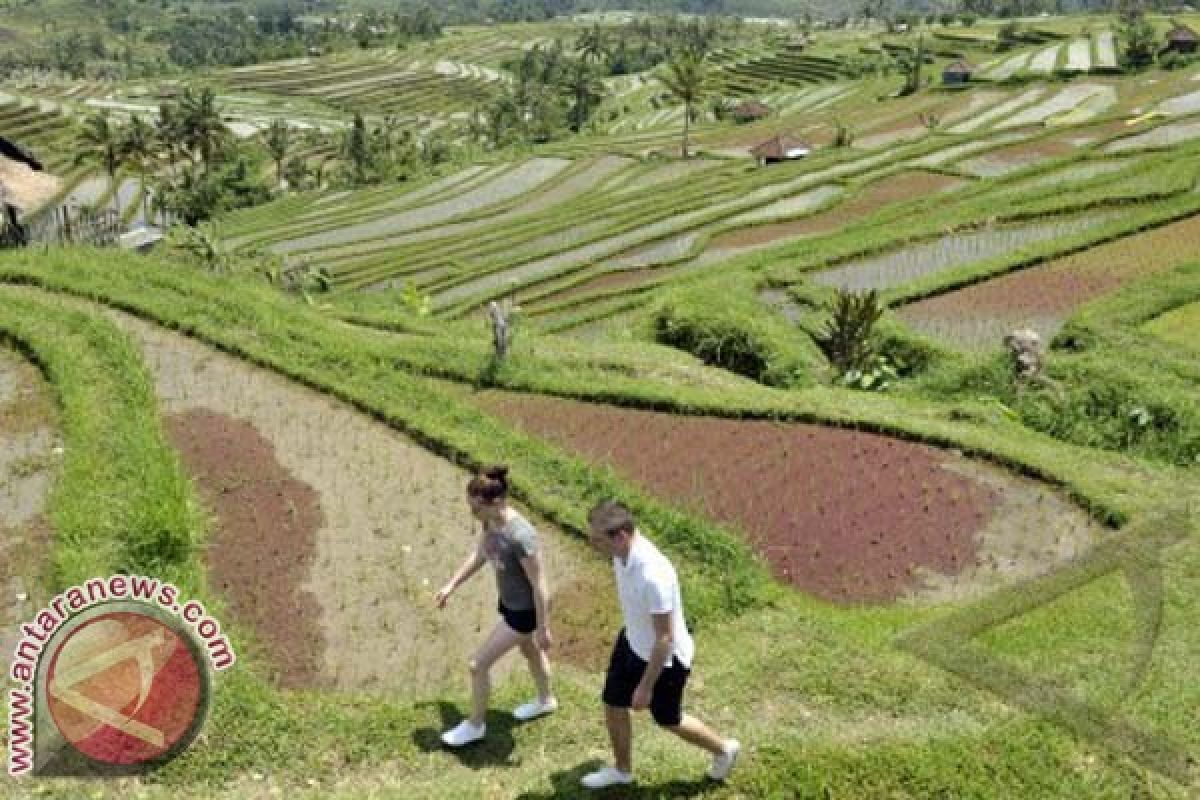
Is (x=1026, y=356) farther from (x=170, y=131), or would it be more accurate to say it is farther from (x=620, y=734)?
(x=170, y=131)

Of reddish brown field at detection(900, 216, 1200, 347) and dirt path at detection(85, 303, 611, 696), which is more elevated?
dirt path at detection(85, 303, 611, 696)

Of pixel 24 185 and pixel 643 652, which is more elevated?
pixel 24 185

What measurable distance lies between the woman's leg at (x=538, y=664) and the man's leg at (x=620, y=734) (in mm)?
820

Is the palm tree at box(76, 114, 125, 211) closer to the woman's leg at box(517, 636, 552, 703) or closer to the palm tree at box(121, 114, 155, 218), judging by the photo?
the palm tree at box(121, 114, 155, 218)

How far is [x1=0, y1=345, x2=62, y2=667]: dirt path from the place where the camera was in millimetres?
9508

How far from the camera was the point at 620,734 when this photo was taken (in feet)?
22.8

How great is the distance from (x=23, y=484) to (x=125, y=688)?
4.75 metres

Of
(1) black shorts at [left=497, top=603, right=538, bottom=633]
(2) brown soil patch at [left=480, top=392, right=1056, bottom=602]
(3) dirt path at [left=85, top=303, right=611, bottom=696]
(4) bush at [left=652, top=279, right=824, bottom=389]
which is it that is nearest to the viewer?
(1) black shorts at [left=497, top=603, right=538, bottom=633]

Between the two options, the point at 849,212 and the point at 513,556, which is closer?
the point at 513,556

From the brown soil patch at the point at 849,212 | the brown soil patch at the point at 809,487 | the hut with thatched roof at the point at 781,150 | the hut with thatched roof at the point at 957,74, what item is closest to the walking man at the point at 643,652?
the brown soil patch at the point at 809,487

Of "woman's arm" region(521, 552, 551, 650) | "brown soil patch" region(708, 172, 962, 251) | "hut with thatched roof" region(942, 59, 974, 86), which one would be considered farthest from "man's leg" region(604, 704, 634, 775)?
"hut with thatched roof" region(942, 59, 974, 86)

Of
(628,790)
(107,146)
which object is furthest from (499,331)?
(107,146)

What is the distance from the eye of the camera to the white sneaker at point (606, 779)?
23.4 feet

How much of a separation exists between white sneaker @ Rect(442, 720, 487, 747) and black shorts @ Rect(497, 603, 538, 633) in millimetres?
912
